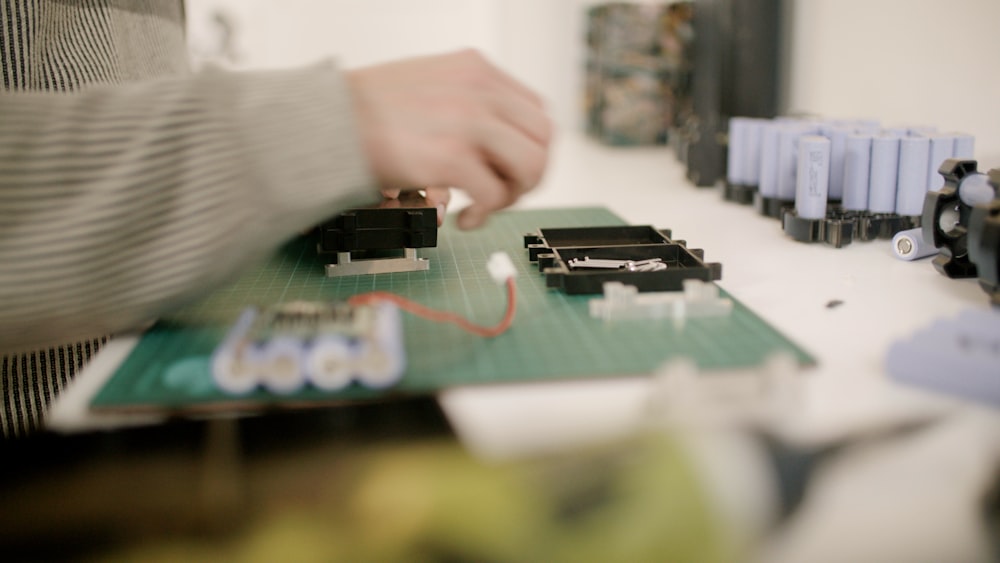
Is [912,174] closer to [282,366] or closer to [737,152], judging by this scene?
[737,152]

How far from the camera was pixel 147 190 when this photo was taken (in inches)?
21.1

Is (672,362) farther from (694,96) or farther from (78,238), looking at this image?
(694,96)

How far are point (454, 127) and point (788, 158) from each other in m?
A: 0.59

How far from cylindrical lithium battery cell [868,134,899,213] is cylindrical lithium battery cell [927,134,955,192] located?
0.11 feet

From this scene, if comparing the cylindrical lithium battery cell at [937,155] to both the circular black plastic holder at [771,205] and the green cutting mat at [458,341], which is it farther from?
the green cutting mat at [458,341]

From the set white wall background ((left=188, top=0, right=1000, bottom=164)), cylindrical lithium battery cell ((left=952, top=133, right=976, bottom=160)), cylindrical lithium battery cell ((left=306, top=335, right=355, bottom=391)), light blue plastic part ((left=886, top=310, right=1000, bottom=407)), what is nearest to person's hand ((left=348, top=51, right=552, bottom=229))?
cylindrical lithium battery cell ((left=306, top=335, right=355, bottom=391))

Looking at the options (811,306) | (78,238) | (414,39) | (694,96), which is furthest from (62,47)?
(414,39)

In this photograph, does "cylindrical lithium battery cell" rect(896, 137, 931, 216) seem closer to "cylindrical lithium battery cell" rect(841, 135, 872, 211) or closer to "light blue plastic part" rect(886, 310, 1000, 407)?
"cylindrical lithium battery cell" rect(841, 135, 872, 211)

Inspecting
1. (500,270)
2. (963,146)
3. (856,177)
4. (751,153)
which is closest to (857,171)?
(856,177)

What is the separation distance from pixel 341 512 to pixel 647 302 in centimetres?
30

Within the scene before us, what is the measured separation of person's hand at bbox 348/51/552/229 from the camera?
23.5 inches

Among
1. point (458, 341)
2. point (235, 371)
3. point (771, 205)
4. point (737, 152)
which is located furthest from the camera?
point (737, 152)

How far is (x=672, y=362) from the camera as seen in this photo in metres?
0.54

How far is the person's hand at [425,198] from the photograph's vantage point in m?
0.85
